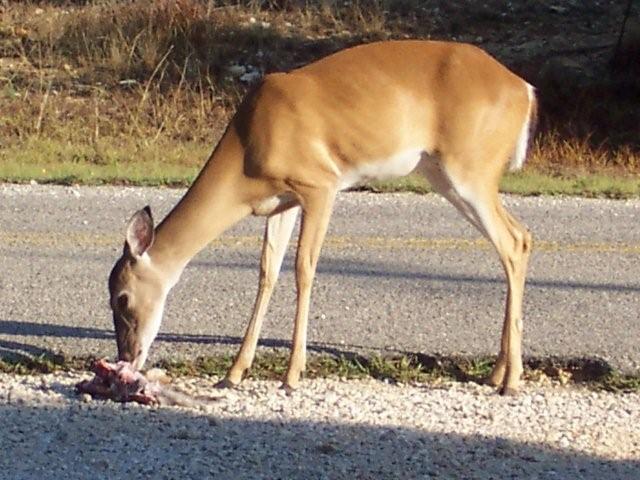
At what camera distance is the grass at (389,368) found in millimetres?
7570

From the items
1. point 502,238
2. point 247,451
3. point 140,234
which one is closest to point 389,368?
point 502,238

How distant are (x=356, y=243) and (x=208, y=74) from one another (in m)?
10.5

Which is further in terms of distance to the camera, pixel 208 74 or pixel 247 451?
pixel 208 74

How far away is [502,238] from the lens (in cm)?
796

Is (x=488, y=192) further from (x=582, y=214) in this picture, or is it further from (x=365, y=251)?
(x=582, y=214)

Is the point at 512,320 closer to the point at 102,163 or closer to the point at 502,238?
the point at 502,238

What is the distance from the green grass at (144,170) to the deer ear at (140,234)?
561cm

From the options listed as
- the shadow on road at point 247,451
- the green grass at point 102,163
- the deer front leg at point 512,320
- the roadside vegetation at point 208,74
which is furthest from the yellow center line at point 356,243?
the shadow on road at point 247,451

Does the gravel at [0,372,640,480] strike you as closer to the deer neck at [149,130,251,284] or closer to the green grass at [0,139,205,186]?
the deer neck at [149,130,251,284]

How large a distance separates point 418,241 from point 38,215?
10.0 ft

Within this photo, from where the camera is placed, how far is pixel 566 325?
8.60 m

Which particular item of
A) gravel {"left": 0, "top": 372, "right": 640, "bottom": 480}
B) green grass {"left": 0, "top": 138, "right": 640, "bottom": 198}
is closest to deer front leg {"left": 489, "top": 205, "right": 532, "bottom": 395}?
gravel {"left": 0, "top": 372, "right": 640, "bottom": 480}

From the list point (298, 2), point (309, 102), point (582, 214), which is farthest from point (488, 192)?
point (298, 2)

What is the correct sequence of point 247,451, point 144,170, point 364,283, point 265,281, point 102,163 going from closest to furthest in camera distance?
1. point 247,451
2. point 265,281
3. point 364,283
4. point 144,170
5. point 102,163
